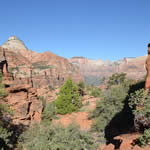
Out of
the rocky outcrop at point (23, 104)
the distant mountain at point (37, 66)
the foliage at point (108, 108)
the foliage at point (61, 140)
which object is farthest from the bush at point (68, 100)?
the distant mountain at point (37, 66)

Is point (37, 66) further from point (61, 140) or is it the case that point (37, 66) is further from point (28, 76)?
point (61, 140)

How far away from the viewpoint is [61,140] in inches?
283

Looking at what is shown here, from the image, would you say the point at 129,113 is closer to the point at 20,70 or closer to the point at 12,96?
the point at 12,96

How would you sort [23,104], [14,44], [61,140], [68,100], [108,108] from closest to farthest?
1. [61,140]
2. [23,104]
3. [108,108]
4. [68,100]
5. [14,44]

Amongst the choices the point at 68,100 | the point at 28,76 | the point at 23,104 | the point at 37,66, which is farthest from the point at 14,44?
the point at 23,104

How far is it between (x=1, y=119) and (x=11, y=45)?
556 ft

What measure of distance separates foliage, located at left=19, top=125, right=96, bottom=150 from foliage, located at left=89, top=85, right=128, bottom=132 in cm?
702

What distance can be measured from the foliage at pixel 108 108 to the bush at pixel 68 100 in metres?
6.69

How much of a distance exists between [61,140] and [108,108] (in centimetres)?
993

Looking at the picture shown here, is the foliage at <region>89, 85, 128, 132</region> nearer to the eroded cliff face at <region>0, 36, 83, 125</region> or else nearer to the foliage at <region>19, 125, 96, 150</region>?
the eroded cliff face at <region>0, 36, 83, 125</region>

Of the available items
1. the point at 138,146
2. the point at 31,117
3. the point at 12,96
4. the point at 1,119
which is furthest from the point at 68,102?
the point at 138,146

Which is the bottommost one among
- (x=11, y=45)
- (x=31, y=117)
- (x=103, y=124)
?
(x=103, y=124)

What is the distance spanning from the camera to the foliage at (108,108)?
1484 cm

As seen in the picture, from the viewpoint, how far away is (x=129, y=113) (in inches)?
527
